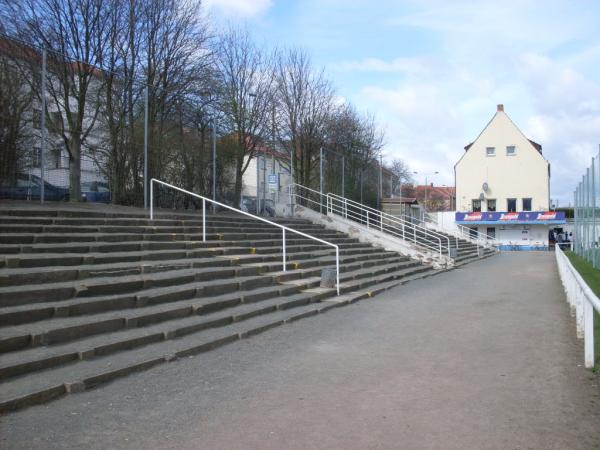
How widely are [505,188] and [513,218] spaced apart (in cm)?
350

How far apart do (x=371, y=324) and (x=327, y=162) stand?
19.3 meters

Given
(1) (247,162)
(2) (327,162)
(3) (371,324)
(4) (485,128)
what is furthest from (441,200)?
(3) (371,324)

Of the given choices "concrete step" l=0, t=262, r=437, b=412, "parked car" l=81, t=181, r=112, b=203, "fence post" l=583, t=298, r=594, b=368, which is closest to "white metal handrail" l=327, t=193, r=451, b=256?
"parked car" l=81, t=181, r=112, b=203

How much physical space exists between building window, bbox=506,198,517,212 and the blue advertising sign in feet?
5.09

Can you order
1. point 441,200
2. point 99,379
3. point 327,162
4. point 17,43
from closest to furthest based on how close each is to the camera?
point 99,379, point 17,43, point 327,162, point 441,200

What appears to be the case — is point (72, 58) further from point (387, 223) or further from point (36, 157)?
point (387, 223)

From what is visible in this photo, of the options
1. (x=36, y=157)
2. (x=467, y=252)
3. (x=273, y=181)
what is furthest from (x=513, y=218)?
(x=36, y=157)

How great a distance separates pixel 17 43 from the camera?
13.6 m

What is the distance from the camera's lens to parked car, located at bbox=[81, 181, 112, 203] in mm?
14570

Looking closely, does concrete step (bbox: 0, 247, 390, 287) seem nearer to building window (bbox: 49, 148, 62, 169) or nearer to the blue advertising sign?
building window (bbox: 49, 148, 62, 169)

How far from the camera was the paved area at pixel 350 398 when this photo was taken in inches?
158

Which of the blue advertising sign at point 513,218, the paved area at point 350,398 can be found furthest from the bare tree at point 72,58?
the blue advertising sign at point 513,218

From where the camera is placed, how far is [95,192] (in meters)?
15.1

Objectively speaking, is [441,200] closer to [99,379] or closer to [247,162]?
[247,162]
